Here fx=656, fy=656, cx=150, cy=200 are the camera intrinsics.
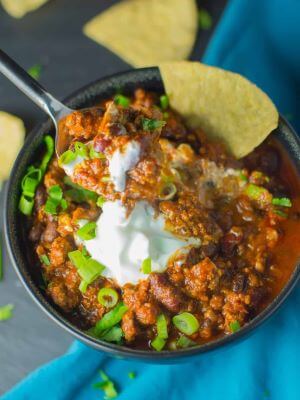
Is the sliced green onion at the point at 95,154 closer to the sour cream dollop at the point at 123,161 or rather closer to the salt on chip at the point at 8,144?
the sour cream dollop at the point at 123,161

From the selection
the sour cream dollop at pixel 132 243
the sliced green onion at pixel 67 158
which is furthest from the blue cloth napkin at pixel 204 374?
the sliced green onion at pixel 67 158

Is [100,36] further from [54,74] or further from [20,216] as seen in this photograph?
[20,216]

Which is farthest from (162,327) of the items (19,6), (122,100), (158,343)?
(19,6)

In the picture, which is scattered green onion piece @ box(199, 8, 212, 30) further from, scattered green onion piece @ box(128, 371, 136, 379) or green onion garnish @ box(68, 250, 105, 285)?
scattered green onion piece @ box(128, 371, 136, 379)

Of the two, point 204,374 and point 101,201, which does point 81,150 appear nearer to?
point 101,201

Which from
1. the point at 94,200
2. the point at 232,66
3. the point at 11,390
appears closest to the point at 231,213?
the point at 94,200

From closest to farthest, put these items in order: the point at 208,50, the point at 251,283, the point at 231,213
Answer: the point at 251,283, the point at 231,213, the point at 208,50

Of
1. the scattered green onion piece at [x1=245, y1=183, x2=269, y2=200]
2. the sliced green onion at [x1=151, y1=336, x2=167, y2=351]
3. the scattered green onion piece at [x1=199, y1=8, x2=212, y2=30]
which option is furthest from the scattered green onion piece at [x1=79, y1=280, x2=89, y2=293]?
the scattered green onion piece at [x1=199, y1=8, x2=212, y2=30]
